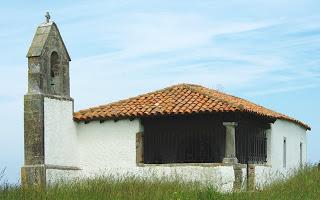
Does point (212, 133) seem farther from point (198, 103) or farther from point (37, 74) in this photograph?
point (37, 74)

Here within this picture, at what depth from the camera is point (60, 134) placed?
25844 mm

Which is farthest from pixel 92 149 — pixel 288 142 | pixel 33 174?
pixel 288 142

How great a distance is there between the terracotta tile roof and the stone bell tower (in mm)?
1476

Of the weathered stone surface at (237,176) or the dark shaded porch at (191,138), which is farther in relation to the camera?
the dark shaded porch at (191,138)

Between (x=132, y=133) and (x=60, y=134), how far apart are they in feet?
8.77

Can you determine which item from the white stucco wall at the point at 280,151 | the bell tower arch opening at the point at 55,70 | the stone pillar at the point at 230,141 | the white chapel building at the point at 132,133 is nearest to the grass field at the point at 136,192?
the stone pillar at the point at 230,141

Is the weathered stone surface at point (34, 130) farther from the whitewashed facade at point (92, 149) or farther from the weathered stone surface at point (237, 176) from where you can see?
the weathered stone surface at point (237, 176)

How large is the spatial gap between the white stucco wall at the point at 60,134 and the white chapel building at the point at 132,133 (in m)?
0.04

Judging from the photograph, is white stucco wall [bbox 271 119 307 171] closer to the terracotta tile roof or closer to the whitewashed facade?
the whitewashed facade

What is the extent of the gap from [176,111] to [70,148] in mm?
4494

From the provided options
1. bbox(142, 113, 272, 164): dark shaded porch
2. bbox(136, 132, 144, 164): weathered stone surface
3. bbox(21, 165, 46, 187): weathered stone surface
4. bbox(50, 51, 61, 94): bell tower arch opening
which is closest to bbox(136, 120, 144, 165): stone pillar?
bbox(136, 132, 144, 164): weathered stone surface

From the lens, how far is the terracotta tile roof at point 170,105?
24.4m

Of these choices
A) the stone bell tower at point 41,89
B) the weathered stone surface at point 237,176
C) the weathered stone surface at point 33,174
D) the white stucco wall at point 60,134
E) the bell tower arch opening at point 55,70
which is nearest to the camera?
the weathered stone surface at point 237,176

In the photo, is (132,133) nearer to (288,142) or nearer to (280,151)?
(280,151)
